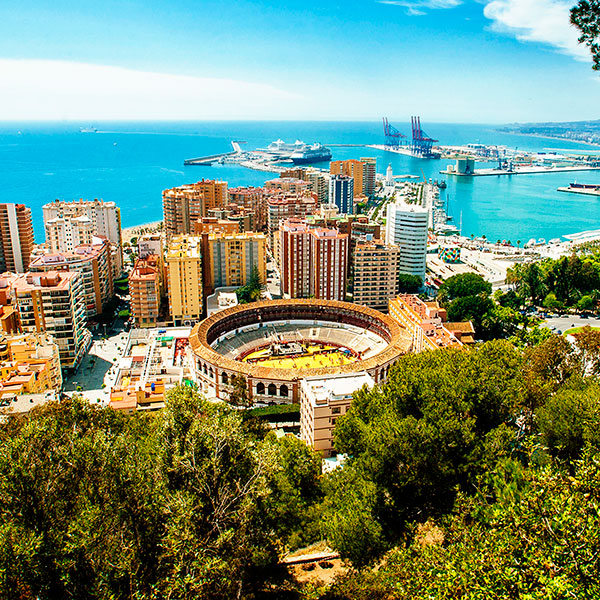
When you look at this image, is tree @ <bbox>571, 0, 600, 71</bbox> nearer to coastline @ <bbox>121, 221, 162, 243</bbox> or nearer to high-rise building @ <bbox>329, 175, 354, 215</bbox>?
coastline @ <bbox>121, 221, 162, 243</bbox>

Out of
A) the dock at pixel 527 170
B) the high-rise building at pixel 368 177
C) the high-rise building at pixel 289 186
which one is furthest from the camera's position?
the dock at pixel 527 170

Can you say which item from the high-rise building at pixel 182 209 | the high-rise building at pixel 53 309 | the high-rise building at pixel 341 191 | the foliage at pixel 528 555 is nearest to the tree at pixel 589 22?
the foliage at pixel 528 555

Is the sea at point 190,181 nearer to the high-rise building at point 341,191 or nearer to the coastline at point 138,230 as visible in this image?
the coastline at point 138,230

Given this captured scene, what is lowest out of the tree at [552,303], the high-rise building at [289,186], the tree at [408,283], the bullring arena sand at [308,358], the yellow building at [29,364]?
the bullring arena sand at [308,358]

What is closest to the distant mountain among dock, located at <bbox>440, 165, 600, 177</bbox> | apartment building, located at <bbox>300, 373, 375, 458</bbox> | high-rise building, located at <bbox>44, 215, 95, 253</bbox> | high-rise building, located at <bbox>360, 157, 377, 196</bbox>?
dock, located at <bbox>440, 165, 600, 177</bbox>

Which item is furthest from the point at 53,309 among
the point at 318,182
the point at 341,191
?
the point at 318,182

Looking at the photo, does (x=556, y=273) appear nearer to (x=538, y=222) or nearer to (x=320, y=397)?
(x=320, y=397)
